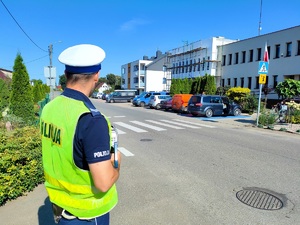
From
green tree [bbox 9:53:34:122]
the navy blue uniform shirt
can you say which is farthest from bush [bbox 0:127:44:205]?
green tree [bbox 9:53:34:122]

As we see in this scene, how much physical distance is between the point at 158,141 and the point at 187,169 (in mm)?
3613

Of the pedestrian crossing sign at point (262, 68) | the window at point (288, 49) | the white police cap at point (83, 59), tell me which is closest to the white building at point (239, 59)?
the window at point (288, 49)

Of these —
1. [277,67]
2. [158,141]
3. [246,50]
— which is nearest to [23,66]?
[158,141]

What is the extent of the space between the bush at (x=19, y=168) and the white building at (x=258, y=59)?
28685 millimetres

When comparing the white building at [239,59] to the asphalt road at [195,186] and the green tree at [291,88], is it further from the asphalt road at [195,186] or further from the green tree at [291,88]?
the asphalt road at [195,186]

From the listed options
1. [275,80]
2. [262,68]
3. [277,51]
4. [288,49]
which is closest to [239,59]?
[277,51]

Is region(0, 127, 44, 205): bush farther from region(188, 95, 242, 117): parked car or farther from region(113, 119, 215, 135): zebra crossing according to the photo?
region(188, 95, 242, 117): parked car

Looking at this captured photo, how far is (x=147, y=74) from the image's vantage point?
6469cm

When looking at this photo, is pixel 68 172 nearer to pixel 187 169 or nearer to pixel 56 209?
pixel 56 209

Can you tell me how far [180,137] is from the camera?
1022 centimetres

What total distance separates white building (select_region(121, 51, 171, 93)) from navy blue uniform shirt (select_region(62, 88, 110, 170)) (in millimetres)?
55932

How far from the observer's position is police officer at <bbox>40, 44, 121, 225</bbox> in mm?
1477

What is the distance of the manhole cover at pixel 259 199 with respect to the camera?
394 centimetres

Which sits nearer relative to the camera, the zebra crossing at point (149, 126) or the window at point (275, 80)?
the zebra crossing at point (149, 126)
